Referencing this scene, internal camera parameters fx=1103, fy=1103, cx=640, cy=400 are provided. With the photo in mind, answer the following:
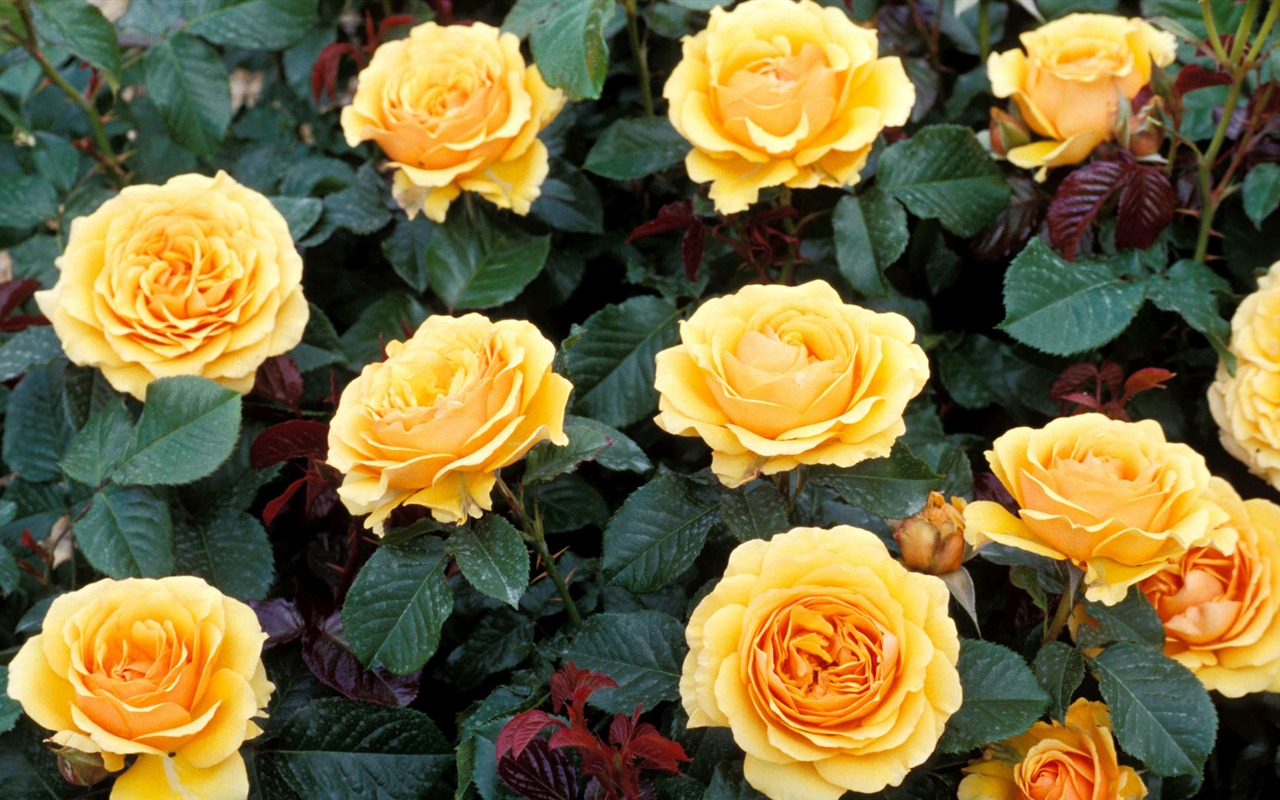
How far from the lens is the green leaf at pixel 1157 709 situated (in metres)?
0.80

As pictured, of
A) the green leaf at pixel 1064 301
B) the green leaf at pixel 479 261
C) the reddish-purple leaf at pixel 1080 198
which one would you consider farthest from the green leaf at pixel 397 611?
the reddish-purple leaf at pixel 1080 198

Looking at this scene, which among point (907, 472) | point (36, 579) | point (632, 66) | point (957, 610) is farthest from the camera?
point (632, 66)

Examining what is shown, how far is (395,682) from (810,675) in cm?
39

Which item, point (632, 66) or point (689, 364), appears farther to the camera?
point (632, 66)

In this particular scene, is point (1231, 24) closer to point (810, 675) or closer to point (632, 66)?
point (632, 66)

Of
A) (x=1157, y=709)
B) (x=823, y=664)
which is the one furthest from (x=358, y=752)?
Answer: (x=1157, y=709)

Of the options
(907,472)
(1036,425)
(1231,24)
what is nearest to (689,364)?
(907,472)

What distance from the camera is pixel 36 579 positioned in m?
1.15

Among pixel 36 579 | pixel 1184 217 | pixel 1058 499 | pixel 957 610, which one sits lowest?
pixel 36 579

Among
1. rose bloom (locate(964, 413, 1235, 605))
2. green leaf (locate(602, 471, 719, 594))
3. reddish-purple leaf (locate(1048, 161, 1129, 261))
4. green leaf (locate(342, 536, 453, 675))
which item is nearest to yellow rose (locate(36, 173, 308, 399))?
green leaf (locate(342, 536, 453, 675))

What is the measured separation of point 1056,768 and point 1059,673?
71 millimetres

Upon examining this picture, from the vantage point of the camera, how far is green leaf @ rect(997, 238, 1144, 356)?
105 centimetres

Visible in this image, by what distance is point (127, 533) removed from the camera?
3.21 ft

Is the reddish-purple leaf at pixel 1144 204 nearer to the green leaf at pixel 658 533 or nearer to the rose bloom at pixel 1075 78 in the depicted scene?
the rose bloom at pixel 1075 78
